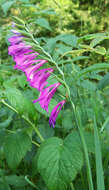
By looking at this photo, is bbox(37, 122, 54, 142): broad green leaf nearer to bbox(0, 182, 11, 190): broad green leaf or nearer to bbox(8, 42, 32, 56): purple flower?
bbox(0, 182, 11, 190): broad green leaf

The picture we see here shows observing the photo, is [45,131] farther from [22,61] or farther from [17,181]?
[22,61]

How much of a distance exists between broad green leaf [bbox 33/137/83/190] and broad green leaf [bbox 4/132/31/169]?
164 mm

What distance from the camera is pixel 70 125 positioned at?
1467 millimetres

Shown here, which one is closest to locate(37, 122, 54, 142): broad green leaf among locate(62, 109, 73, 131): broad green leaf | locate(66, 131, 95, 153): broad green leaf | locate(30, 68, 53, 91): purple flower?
locate(62, 109, 73, 131): broad green leaf

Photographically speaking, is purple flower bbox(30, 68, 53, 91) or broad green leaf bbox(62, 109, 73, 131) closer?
purple flower bbox(30, 68, 53, 91)

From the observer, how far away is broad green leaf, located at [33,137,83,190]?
0.95 m

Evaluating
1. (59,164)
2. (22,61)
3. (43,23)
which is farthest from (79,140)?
(43,23)

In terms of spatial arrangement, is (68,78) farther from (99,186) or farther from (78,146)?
(99,186)

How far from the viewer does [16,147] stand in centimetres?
121

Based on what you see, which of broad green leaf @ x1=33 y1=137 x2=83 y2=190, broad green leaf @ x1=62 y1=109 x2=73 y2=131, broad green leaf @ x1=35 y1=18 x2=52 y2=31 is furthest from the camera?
broad green leaf @ x1=35 y1=18 x2=52 y2=31

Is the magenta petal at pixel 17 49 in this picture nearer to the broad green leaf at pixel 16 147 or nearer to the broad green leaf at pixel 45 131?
the broad green leaf at pixel 16 147

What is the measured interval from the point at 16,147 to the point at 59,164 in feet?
0.97

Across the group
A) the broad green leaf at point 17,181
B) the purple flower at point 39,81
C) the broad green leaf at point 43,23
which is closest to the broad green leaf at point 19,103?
the purple flower at point 39,81

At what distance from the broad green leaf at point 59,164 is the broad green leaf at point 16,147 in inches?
6.5
